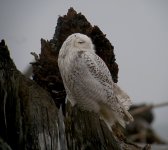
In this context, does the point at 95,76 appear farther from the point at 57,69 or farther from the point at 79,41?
the point at 57,69

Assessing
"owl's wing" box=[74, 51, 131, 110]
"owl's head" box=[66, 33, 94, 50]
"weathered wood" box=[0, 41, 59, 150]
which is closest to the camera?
"weathered wood" box=[0, 41, 59, 150]

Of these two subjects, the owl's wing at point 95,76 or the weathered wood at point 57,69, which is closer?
the weathered wood at point 57,69

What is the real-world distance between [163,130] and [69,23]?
87.8 inches

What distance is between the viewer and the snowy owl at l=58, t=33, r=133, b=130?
6707 millimetres

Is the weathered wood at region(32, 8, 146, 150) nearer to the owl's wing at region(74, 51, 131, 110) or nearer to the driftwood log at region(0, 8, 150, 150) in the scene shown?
the driftwood log at region(0, 8, 150, 150)

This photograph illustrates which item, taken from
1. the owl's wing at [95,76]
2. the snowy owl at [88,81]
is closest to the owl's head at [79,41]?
the snowy owl at [88,81]

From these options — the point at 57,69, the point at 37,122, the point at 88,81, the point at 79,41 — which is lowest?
the point at 37,122

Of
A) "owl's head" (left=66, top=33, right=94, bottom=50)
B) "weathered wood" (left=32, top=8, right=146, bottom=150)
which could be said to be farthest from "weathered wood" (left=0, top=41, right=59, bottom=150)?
"owl's head" (left=66, top=33, right=94, bottom=50)

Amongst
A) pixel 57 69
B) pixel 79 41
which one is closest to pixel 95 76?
pixel 79 41

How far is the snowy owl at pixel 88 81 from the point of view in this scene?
6.71 metres

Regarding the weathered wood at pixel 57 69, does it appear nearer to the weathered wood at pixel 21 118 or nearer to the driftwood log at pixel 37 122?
the driftwood log at pixel 37 122

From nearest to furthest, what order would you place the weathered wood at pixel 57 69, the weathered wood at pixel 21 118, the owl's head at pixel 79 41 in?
the weathered wood at pixel 21 118 < the weathered wood at pixel 57 69 < the owl's head at pixel 79 41

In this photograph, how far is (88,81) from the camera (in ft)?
22.1

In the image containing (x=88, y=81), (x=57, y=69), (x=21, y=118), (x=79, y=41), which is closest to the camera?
(x=21, y=118)
